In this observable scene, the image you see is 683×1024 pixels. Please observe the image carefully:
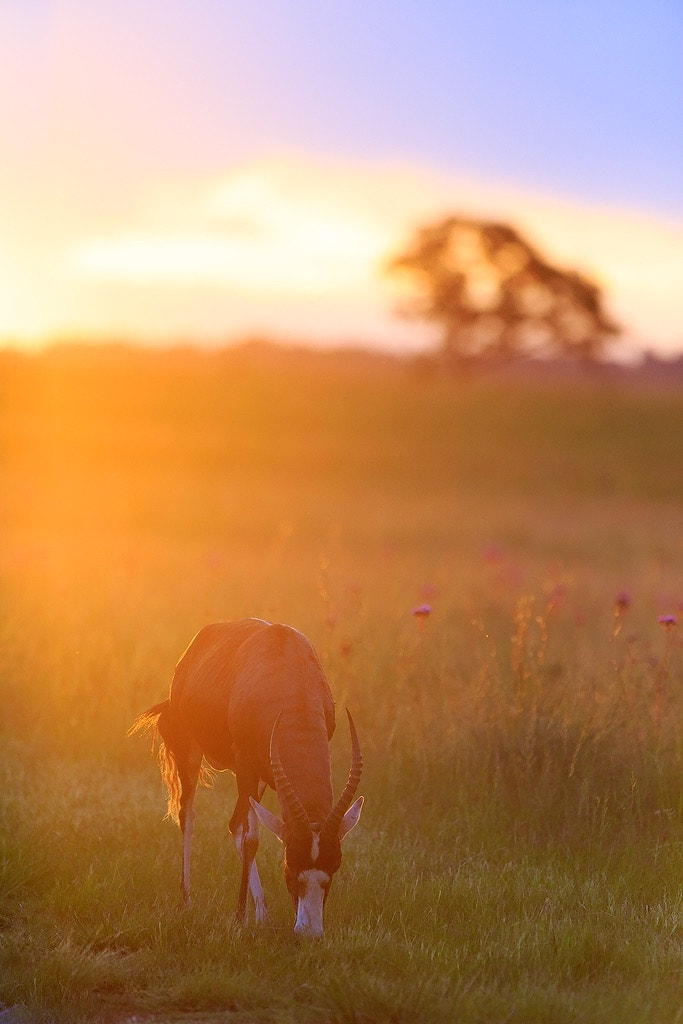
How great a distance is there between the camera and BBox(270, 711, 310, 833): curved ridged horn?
5.80 meters

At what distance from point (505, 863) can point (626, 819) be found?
102cm

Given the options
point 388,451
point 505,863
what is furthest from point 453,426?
point 505,863

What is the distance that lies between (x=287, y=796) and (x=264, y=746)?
626 mm

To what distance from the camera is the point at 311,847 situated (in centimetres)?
576

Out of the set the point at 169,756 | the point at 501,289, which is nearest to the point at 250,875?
the point at 169,756

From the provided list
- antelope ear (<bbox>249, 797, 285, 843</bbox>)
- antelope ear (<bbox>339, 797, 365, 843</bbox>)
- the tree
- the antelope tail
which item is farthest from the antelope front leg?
the tree

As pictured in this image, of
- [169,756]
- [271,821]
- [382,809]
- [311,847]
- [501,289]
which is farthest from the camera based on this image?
[501,289]

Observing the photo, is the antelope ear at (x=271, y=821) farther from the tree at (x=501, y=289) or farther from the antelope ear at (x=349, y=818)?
the tree at (x=501, y=289)

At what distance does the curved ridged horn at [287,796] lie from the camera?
5797 mm

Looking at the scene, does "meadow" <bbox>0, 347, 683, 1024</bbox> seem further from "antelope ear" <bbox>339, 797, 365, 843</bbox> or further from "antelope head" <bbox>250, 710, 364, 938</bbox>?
"antelope ear" <bbox>339, 797, 365, 843</bbox>

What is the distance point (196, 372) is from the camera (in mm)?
75688

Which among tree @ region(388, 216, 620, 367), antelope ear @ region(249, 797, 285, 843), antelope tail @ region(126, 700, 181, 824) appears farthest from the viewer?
tree @ region(388, 216, 620, 367)

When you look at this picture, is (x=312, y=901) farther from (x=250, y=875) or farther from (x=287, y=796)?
(x=250, y=875)

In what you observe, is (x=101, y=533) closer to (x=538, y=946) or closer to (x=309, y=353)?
(x=538, y=946)
